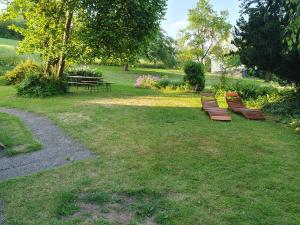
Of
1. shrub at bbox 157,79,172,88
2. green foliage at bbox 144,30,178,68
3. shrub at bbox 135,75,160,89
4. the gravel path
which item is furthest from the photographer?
green foliage at bbox 144,30,178,68

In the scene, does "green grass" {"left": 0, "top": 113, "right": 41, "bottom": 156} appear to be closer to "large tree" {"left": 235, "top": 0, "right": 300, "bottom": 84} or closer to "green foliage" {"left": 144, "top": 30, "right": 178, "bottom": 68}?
"large tree" {"left": 235, "top": 0, "right": 300, "bottom": 84}

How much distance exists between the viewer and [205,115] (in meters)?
13.2

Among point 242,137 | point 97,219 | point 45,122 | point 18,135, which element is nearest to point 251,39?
point 242,137

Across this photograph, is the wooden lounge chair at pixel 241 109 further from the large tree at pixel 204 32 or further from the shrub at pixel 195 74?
the large tree at pixel 204 32

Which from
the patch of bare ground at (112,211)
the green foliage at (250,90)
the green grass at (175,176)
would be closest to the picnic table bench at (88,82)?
the green foliage at (250,90)

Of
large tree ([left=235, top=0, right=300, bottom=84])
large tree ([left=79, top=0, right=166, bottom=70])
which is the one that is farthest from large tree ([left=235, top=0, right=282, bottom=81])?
large tree ([left=79, top=0, right=166, bottom=70])

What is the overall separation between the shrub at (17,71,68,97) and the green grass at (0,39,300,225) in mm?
6486

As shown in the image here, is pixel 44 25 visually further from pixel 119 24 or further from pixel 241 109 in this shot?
pixel 241 109

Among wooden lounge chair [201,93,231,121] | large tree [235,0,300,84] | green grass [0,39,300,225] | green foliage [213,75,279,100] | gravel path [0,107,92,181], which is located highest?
large tree [235,0,300,84]

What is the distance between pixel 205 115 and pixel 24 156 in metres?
7.24

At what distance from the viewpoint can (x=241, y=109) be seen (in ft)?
45.1

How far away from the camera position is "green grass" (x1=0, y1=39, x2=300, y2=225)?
16.5ft

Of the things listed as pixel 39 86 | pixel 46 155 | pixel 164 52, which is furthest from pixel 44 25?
pixel 164 52

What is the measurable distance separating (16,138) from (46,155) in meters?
1.64
